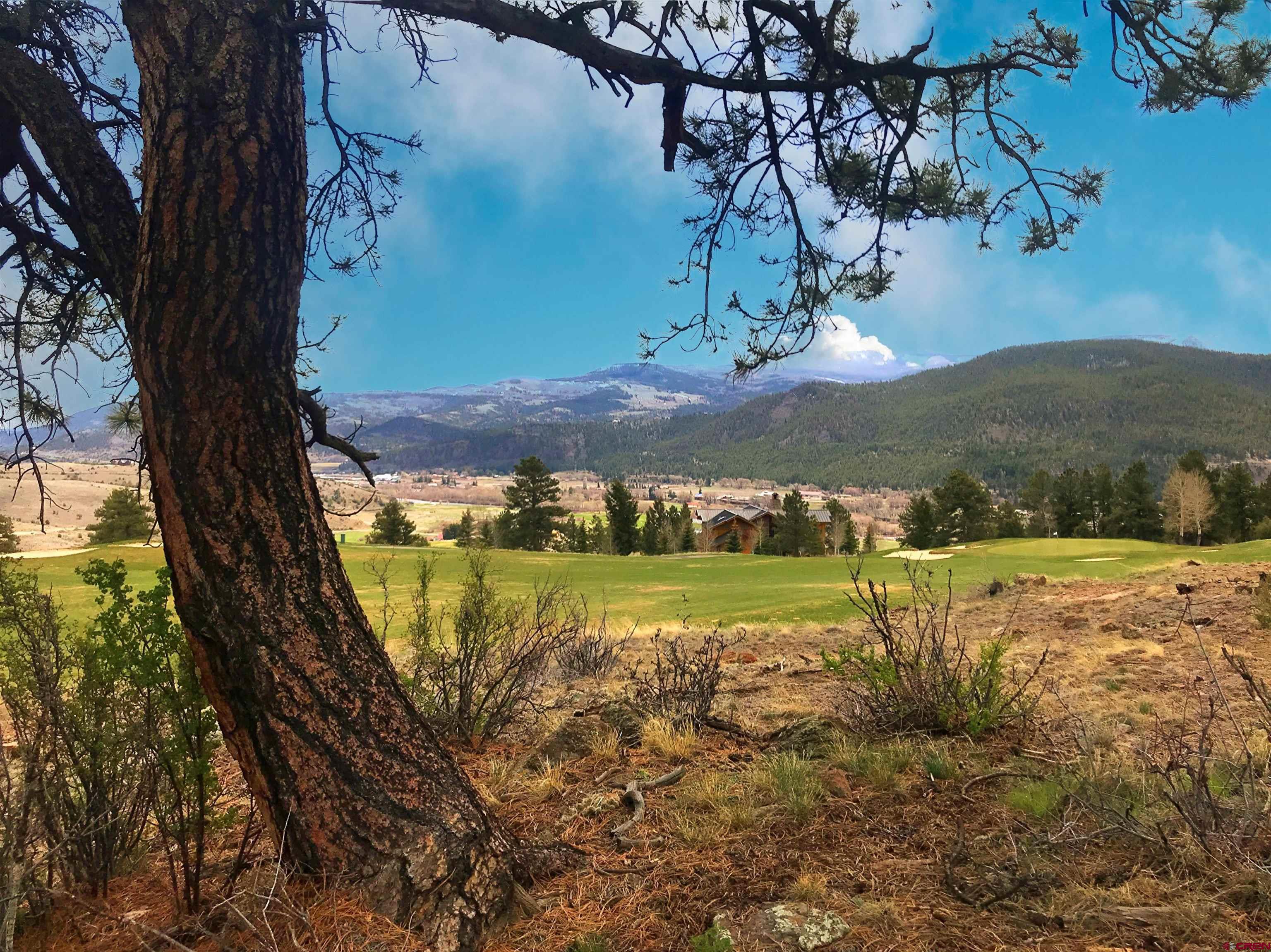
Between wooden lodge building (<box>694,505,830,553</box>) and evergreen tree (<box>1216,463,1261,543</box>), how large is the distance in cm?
2592

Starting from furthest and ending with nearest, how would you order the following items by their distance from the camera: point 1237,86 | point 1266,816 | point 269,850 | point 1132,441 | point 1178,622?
point 1132,441 → point 1178,622 → point 1237,86 → point 269,850 → point 1266,816

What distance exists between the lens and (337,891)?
1.97 metres

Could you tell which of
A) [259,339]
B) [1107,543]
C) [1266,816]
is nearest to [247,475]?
[259,339]

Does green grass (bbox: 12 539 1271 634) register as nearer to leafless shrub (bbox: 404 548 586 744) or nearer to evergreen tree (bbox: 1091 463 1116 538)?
leafless shrub (bbox: 404 548 586 744)

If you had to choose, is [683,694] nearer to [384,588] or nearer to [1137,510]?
[384,588]

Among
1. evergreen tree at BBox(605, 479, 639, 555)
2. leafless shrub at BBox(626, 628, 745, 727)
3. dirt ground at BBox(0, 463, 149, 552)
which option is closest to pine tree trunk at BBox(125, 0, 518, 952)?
dirt ground at BBox(0, 463, 149, 552)

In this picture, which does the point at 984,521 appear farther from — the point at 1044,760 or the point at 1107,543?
the point at 1044,760

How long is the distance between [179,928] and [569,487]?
18209 centimetres

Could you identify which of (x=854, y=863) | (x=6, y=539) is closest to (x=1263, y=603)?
(x=854, y=863)

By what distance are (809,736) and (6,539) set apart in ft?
A: 19.2

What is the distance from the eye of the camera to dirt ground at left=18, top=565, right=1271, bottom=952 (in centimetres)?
180

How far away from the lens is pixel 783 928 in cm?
189

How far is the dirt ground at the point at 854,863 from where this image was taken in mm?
1804

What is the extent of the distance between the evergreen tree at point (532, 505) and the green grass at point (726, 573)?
40.5 feet
